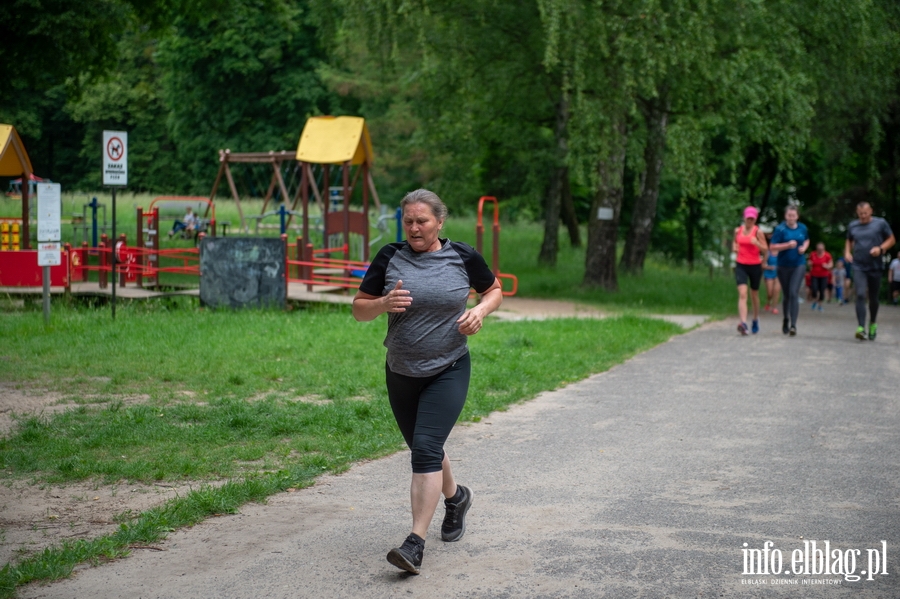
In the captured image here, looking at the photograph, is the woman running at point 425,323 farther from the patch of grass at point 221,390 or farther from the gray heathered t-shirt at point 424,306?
the patch of grass at point 221,390

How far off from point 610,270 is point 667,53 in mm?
6316

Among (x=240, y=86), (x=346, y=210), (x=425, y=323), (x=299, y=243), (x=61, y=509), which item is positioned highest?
(x=240, y=86)

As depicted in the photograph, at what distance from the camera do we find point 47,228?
1452 cm

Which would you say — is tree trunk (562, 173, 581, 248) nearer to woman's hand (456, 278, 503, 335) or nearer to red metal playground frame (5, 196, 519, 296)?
red metal playground frame (5, 196, 519, 296)

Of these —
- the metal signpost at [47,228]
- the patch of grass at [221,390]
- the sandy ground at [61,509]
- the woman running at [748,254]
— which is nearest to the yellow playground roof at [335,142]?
the patch of grass at [221,390]

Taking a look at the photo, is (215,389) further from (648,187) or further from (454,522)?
(648,187)

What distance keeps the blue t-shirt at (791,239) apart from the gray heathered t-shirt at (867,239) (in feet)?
2.19

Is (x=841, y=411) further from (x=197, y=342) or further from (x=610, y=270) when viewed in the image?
(x=610, y=270)

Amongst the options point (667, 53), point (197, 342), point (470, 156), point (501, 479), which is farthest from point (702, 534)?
point (470, 156)

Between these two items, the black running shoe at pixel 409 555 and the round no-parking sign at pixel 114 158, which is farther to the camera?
the round no-parking sign at pixel 114 158

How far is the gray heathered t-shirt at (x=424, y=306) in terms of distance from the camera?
5.06 metres

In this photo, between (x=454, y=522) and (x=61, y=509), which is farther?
(x=61, y=509)

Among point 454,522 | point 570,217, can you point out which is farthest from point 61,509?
point 570,217

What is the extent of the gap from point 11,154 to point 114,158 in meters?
8.02
